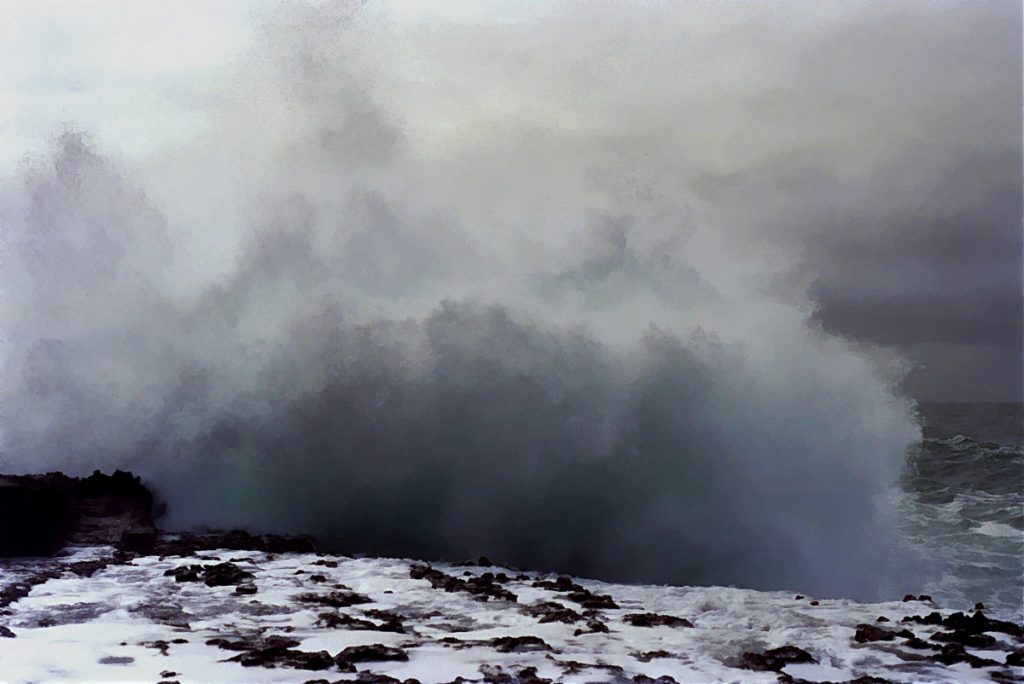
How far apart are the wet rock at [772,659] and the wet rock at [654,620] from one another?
109 cm

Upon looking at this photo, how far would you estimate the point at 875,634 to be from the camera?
23.7 feet

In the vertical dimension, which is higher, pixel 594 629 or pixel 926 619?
pixel 926 619

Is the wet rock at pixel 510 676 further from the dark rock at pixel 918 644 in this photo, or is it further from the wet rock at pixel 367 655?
the dark rock at pixel 918 644

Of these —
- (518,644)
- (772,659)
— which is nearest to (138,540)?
(518,644)

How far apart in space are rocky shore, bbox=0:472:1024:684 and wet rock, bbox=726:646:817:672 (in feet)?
0.05

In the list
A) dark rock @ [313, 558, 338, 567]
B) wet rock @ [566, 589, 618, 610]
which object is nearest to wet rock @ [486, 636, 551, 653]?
wet rock @ [566, 589, 618, 610]

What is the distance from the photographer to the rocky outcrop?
10297mm

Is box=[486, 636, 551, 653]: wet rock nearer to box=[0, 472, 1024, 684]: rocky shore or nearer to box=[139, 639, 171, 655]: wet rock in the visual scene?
box=[0, 472, 1024, 684]: rocky shore

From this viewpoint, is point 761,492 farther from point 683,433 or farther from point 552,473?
point 552,473

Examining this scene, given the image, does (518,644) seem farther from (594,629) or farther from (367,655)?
(367,655)

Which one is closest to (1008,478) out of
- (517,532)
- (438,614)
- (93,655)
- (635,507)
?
(635,507)

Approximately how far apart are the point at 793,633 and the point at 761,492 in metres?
Answer: 8.28

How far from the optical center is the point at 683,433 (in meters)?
15.6

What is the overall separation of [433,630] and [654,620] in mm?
2097
